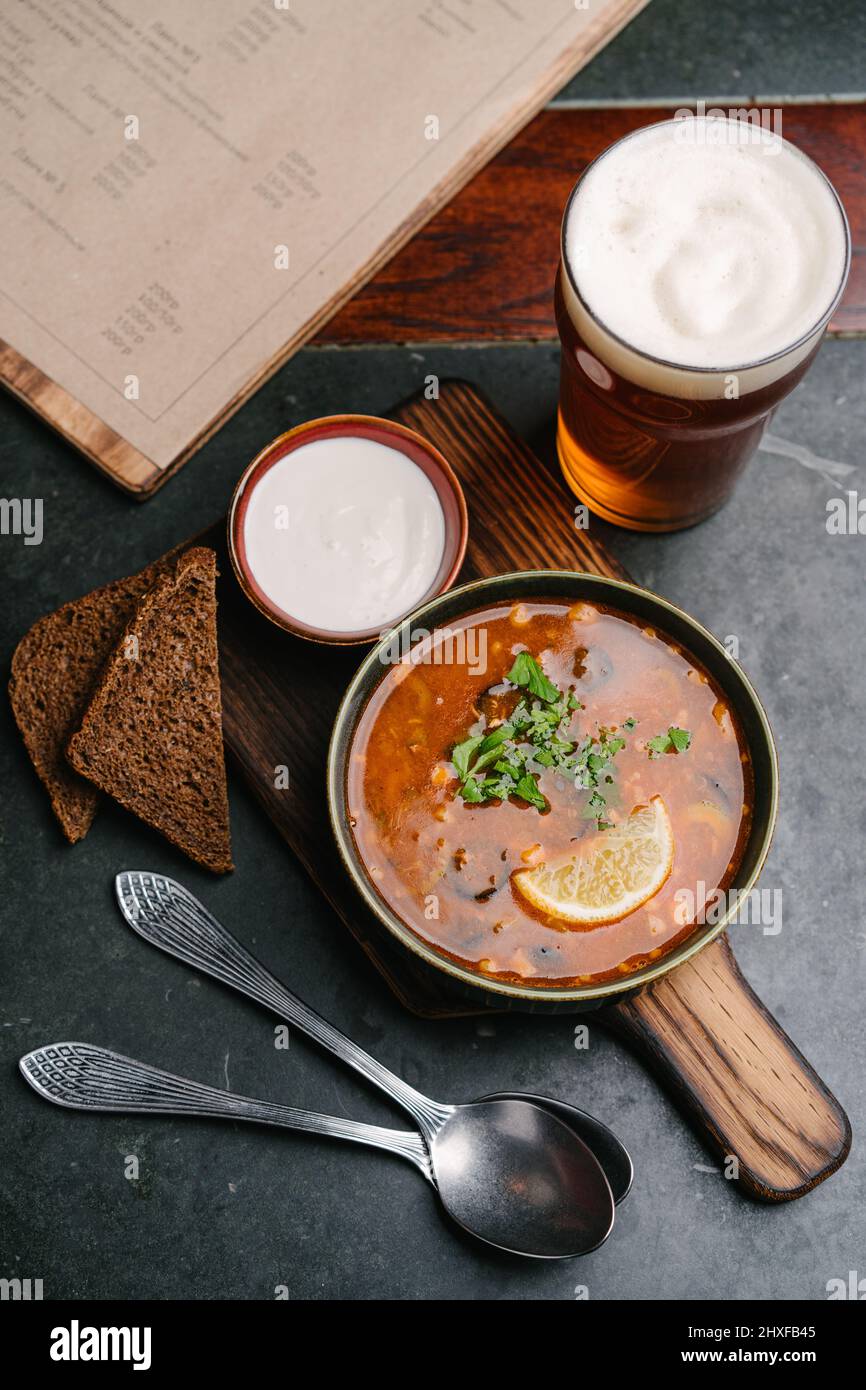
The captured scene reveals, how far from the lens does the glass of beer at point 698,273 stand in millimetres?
2080

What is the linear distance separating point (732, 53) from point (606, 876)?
6.15ft

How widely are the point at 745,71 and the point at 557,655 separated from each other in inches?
57.4

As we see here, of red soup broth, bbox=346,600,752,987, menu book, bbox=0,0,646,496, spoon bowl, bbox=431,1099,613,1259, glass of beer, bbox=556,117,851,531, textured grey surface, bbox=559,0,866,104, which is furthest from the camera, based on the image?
textured grey surface, bbox=559,0,866,104

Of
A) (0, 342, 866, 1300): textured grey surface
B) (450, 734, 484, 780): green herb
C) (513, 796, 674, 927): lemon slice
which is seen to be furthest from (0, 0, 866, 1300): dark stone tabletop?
(450, 734, 484, 780): green herb

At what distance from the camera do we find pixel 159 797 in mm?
2443

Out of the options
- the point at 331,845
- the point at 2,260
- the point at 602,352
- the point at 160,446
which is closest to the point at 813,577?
the point at 602,352

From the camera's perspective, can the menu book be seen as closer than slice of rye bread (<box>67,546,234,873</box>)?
No

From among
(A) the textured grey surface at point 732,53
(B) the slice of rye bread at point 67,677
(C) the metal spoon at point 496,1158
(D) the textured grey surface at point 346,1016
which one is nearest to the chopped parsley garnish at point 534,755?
(D) the textured grey surface at point 346,1016

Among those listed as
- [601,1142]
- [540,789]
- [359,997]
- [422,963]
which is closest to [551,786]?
[540,789]

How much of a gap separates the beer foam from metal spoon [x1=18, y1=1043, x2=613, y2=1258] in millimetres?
1376

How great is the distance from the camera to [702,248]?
2131 mm

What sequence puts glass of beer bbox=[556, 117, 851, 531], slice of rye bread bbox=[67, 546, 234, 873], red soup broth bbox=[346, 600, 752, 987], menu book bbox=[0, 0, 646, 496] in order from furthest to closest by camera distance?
menu book bbox=[0, 0, 646, 496] < slice of rye bread bbox=[67, 546, 234, 873] < red soup broth bbox=[346, 600, 752, 987] < glass of beer bbox=[556, 117, 851, 531]

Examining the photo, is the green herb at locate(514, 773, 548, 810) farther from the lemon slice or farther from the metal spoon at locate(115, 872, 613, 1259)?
the metal spoon at locate(115, 872, 613, 1259)

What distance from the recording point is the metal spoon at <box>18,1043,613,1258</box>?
230 centimetres
